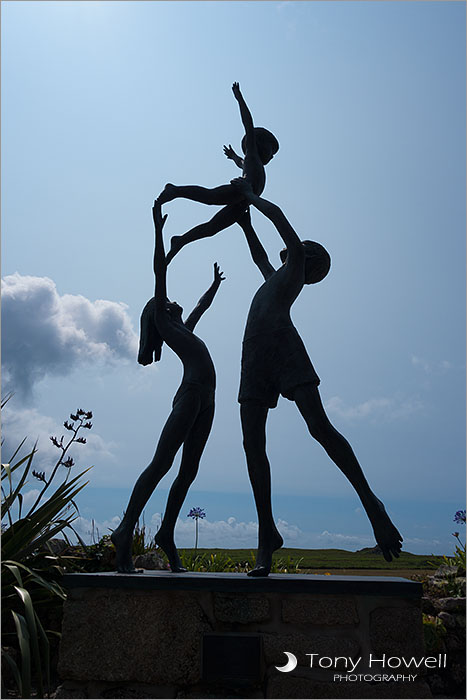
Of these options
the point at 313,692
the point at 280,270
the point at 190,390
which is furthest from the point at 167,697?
the point at 280,270

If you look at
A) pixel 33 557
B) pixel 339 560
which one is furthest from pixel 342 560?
pixel 33 557

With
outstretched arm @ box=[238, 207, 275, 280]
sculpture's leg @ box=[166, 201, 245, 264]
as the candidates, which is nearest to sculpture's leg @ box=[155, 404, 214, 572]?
outstretched arm @ box=[238, 207, 275, 280]

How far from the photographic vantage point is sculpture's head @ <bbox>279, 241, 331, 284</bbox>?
4.50m

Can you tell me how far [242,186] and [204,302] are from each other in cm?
93

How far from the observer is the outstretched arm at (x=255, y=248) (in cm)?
473

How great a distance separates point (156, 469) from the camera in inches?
163

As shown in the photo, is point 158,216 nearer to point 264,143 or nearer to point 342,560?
point 264,143

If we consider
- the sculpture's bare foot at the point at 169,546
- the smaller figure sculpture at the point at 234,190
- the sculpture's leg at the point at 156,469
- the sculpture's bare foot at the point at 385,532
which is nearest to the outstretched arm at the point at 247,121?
the smaller figure sculpture at the point at 234,190

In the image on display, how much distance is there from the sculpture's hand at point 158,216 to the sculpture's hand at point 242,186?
0.56m

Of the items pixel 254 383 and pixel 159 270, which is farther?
pixel 159 270

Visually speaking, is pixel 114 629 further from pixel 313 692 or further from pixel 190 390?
pixel 190 390

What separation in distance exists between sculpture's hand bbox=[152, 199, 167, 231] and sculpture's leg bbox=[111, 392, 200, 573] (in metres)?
1.23

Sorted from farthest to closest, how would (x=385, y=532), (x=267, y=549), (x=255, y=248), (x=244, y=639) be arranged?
(x=255, y=248)
(x=267, y=549)
(x=385, y=532)
(x=244, y=639)

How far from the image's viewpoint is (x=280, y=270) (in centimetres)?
432
